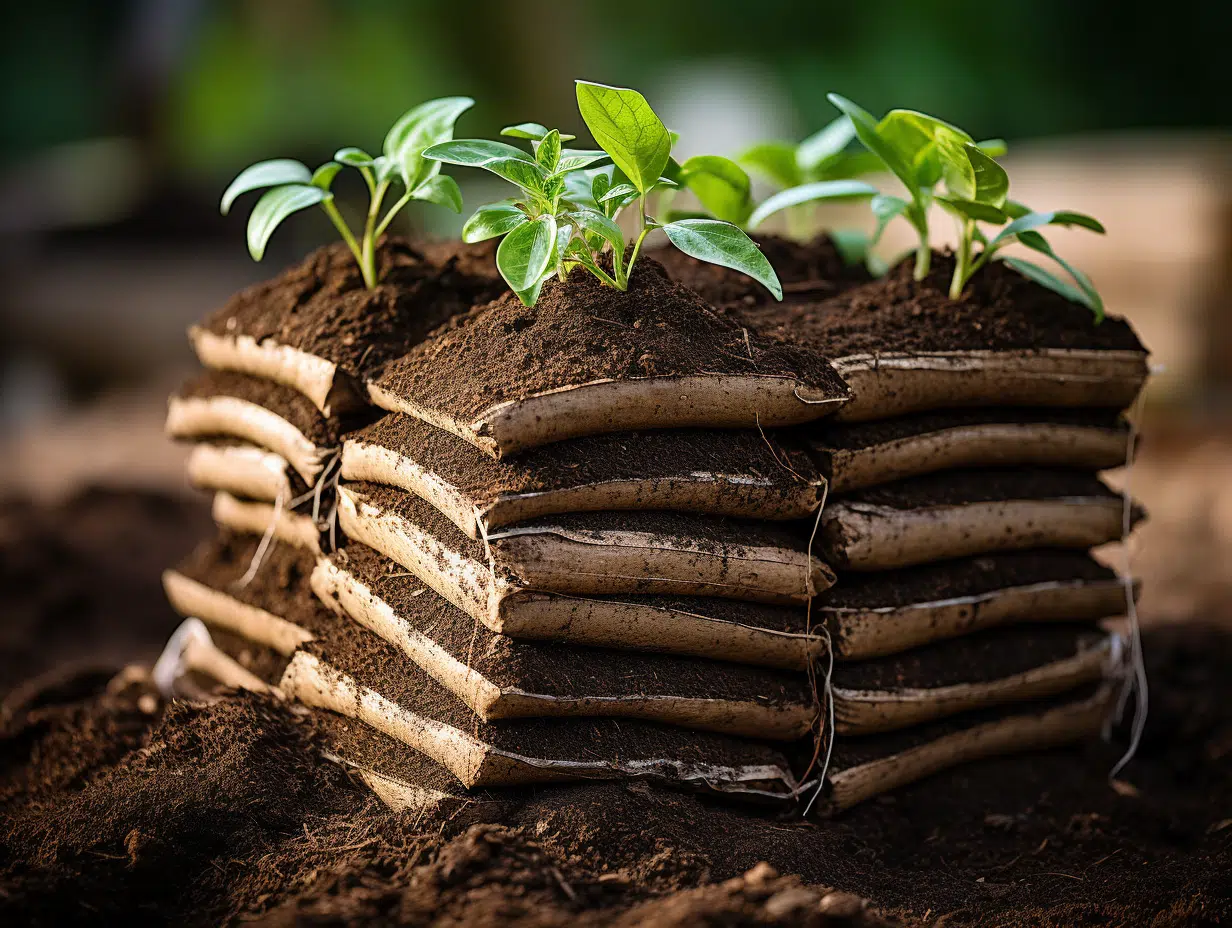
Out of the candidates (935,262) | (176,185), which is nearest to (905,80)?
(176,185)

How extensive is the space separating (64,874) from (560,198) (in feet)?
4.02

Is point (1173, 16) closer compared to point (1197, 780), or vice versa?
point (1197, 780)

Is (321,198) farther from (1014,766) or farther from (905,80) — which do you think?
(905,80)

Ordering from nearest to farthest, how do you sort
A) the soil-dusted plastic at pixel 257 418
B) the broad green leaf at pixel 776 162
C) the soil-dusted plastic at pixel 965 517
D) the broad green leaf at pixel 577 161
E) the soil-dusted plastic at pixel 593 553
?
1. the soil-dusted plastic at pixel 593 553
2. the broad green leaf at pixel 577 161
3. the soil-dusted plastic at pixel 965 517
4. the soil-dusted plastic at pixel 257 418
5. the broad green leaf at pixel 776 162

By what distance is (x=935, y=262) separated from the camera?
2.19 metres

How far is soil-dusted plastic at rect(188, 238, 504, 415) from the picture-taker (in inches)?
77.2

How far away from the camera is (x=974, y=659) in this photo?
2.04 metres

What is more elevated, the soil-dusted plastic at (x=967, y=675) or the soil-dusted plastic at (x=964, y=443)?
the soil-dusted plastic at (x=964, y=443)

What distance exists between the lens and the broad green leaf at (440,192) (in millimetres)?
1912

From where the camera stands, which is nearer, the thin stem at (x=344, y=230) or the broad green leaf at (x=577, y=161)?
the broad green leaf at (x=577, y=161)

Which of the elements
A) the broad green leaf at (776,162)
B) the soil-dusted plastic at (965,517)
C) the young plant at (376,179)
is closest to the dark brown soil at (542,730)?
the soil-dusted plastic at (965,517)

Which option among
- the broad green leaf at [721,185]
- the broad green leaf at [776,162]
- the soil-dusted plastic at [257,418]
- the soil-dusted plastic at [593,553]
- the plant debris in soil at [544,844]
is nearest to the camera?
the plant debris in soil at [544,844]

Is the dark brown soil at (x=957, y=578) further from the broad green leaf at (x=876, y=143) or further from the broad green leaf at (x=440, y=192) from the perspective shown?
the broad green leaf at (x=440, y=192)

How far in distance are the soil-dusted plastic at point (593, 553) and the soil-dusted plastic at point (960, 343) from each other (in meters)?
0.29
